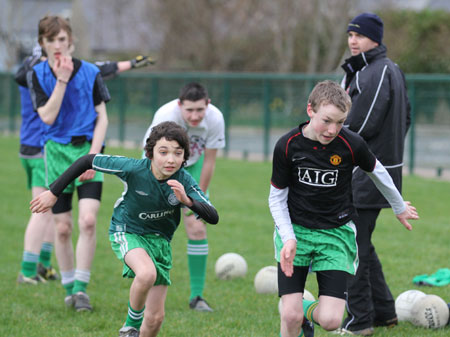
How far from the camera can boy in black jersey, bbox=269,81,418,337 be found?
15.4ft

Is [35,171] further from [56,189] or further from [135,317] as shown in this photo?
[135,317]

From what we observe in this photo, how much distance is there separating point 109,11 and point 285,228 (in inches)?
1388

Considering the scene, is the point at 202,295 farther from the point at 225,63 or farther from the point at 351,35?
the point at 225,63

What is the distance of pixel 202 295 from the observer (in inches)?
272

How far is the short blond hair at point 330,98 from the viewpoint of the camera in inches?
181

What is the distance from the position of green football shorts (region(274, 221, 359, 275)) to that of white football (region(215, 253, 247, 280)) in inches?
112

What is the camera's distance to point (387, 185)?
16.0 ft

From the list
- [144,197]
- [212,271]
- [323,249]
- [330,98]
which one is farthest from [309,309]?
[212,271]

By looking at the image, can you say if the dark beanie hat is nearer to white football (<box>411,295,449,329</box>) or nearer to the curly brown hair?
the curly brown hair

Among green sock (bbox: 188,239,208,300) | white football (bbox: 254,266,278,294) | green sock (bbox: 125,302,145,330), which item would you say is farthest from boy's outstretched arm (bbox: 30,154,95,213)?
white football (bbox: 254,266,278,294)

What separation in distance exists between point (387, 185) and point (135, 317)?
6.36 ft

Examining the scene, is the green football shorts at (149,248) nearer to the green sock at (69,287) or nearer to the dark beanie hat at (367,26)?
the green sock at (69,287)

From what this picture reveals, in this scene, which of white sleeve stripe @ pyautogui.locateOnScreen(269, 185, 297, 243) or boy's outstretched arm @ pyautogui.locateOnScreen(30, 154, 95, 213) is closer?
white sleeve stripe @ pyautogui.locateOnScreen(269, 185, 297, 243)

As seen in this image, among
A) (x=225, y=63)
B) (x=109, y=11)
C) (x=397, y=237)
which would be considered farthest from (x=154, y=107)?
(x=109, y=11)
